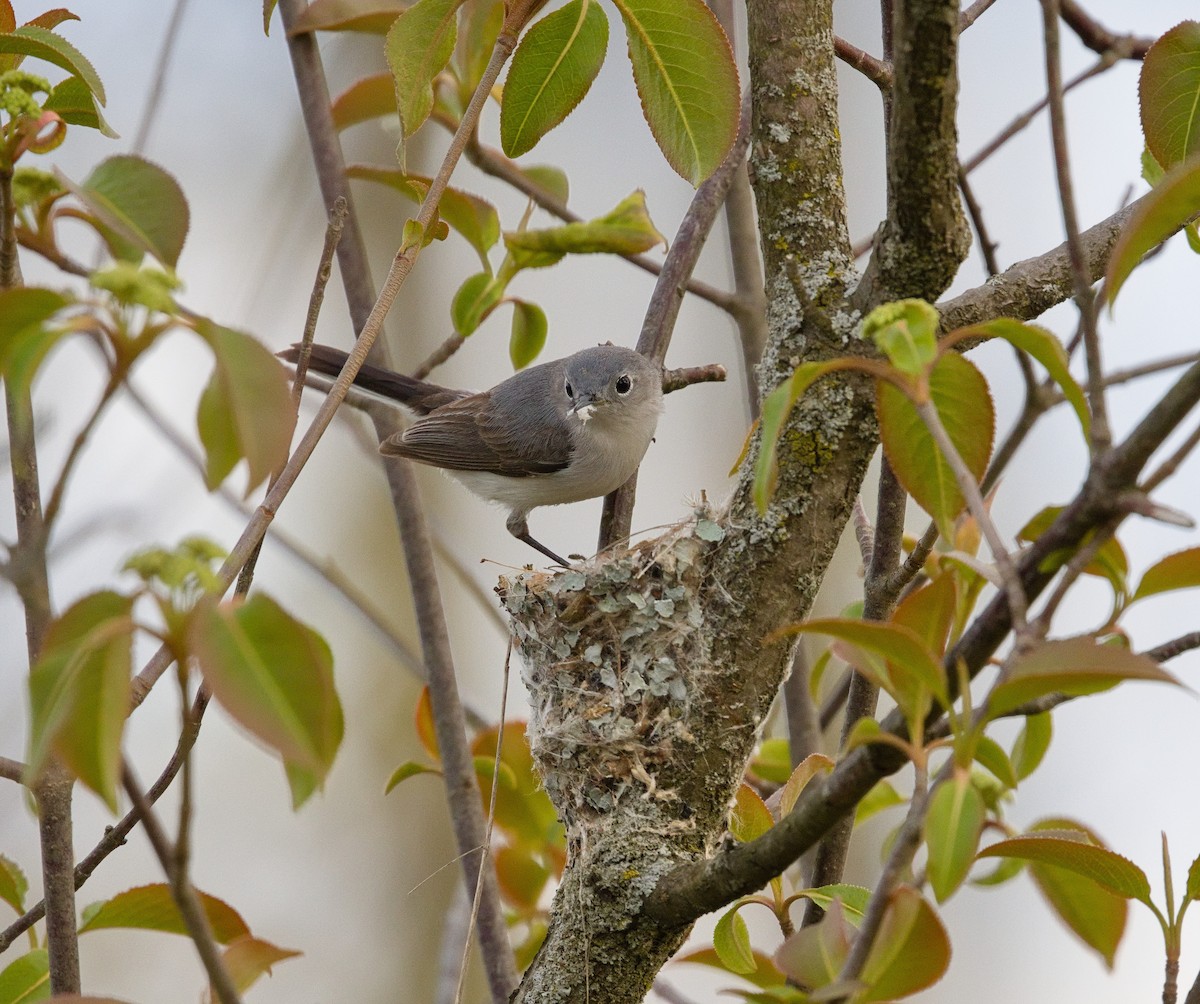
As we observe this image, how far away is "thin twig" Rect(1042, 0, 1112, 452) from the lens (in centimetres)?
82

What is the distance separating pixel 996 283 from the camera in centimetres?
164

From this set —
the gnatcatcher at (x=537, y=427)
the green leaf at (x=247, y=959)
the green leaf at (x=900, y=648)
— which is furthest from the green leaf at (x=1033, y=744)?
the gnatcatcher at (x=537, y=427)

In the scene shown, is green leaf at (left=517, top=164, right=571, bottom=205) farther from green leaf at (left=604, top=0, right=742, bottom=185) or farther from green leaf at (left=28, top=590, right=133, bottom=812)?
green leaf at (left=28, top=590, right=133, bottom=812)

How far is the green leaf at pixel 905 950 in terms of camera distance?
849mm

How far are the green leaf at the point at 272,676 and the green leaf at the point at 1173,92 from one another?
1.18 m

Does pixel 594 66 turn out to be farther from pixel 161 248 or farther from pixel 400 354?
pixel 400 354

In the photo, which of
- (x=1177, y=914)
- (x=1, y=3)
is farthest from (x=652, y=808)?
(x=1, y=3)

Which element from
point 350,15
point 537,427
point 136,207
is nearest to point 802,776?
point 136,207

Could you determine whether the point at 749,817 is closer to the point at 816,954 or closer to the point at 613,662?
the point at 816,954

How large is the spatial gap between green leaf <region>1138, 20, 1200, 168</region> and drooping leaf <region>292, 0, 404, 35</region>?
138 cm

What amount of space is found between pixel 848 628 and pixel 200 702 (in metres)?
0.70

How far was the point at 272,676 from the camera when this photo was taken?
29.2 inches

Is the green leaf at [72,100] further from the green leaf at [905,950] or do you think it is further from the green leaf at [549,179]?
the green leaf at [549,179]

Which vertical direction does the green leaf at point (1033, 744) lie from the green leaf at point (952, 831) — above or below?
above
